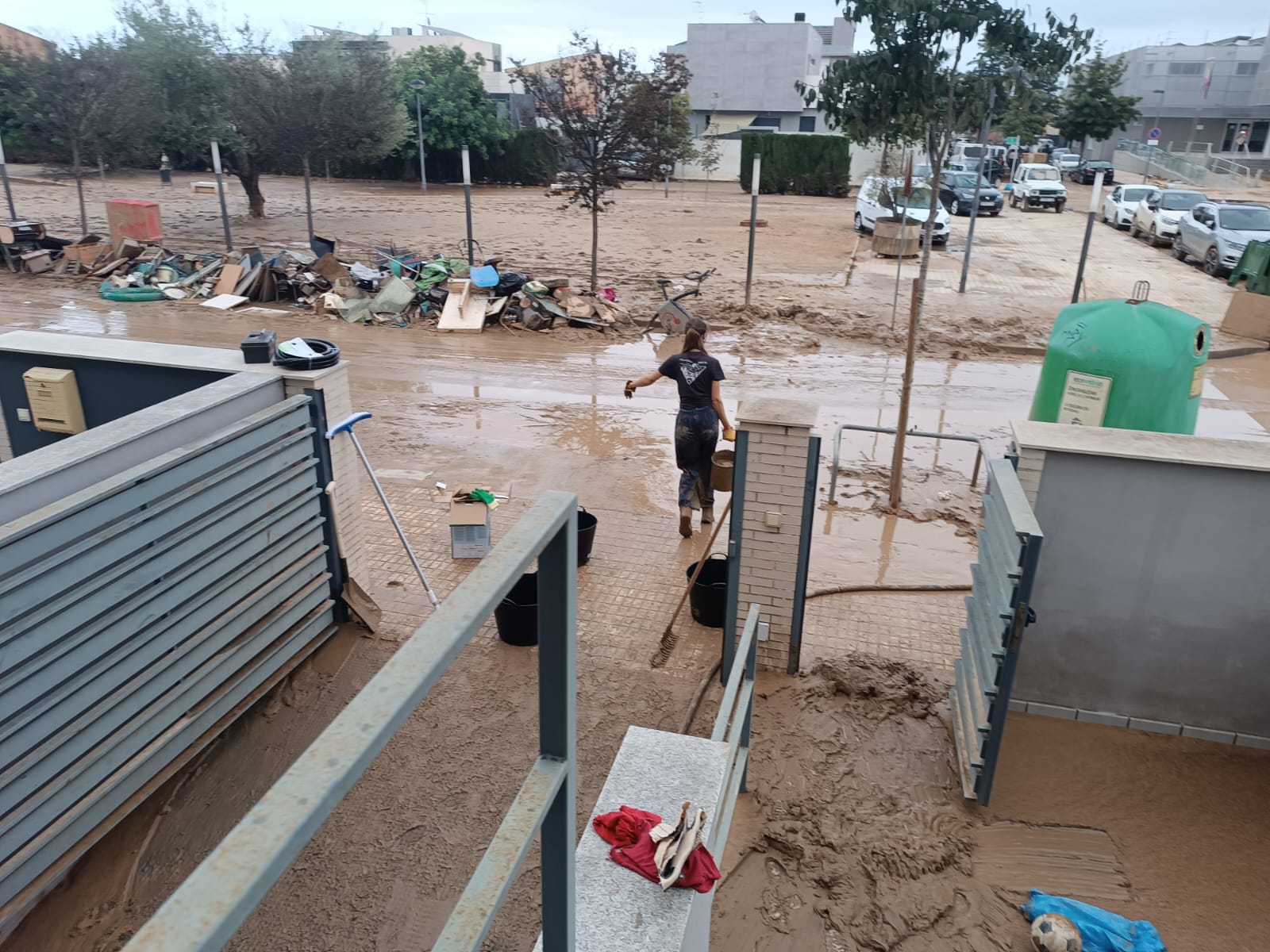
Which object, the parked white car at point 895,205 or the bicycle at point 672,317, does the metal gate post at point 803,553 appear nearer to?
the bicycle at point 672,317

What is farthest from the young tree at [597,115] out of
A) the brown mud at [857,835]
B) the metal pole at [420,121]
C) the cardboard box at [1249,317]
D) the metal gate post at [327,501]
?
the metal pole at [420,121]

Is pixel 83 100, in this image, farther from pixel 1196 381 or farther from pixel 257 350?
pixel 1196 381

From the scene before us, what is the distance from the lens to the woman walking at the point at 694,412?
8.11m

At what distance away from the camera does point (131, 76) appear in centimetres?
2397

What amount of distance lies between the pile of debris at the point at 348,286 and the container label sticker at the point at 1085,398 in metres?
10.5

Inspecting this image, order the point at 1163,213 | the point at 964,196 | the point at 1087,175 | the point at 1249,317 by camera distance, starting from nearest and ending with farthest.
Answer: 1. the point at 1249,317
2. the point at 1163,213
3. the point at 964,196
4. the point at 1087,175

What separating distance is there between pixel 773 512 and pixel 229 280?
49.4 ft

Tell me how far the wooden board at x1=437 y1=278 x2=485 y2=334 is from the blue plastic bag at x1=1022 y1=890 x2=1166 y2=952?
13.3 metres

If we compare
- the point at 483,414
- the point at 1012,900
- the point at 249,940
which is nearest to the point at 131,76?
the point at 483,414

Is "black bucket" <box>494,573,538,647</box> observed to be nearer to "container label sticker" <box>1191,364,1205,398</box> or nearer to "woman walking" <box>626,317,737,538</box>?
"woman walking" <box>626,317,737,538</box>

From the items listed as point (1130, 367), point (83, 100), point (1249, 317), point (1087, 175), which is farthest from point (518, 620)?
point (1087, 175)

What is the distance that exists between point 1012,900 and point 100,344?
6.69m

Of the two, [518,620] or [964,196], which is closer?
[518,620]

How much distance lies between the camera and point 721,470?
8.36 meters
